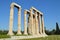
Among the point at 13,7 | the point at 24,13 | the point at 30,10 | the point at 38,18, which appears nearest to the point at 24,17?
the point at 24,13

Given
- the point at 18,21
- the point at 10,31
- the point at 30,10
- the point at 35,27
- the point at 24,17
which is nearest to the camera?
the point at 10,31

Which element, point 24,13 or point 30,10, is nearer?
point 24,13

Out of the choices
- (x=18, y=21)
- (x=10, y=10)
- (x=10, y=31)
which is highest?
(x=10, y=10)

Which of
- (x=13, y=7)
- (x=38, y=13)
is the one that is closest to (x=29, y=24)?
(x=38, y=13)

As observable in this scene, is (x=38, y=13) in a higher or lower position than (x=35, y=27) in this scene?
higher

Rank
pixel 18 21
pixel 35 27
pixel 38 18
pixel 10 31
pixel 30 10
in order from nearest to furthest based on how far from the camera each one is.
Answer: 1. pixel 10 31
2. pixel 18 21
3. pixel 30 10
4. pixel 35 27
5. pixel 38 18

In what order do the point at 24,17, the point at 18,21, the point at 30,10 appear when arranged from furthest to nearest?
the point at 30,10 → the point at 24,17 → the point at 18,21

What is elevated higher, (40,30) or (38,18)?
(38,18)

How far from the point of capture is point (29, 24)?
70.7 metres

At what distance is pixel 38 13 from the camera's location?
76.7m

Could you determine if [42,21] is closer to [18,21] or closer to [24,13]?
[24,13]

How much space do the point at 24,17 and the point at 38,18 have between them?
18.7 metres

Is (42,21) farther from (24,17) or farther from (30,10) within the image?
(24,17)

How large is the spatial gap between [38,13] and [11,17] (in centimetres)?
3025
